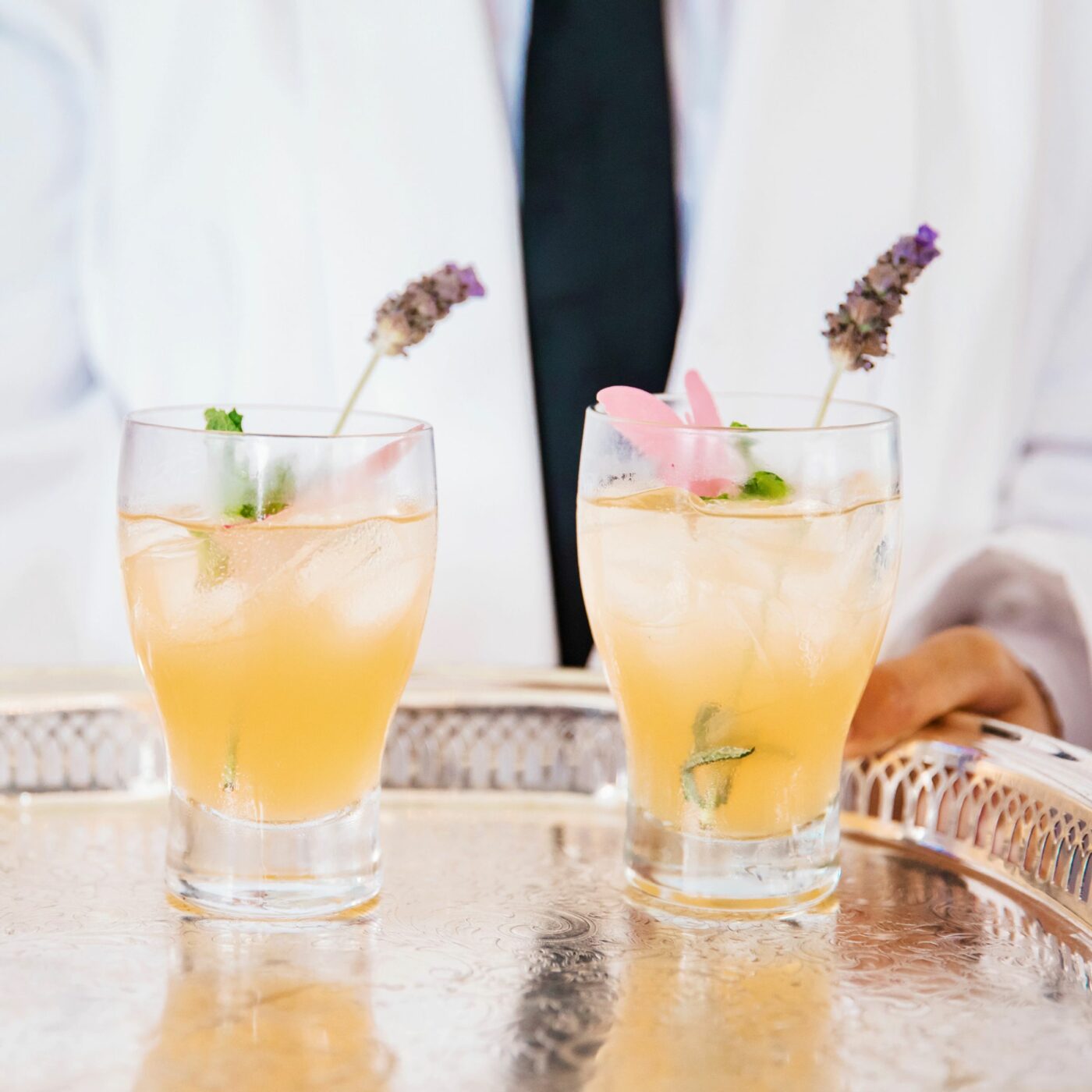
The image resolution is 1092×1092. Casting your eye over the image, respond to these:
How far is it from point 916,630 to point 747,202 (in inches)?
14.3

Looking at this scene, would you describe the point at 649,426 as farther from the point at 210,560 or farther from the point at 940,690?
the point at 940,690

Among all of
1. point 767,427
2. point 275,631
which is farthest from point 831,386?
point 275,631

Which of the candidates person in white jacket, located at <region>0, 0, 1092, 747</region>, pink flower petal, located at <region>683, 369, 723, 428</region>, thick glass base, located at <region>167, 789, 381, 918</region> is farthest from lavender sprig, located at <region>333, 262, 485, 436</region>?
person in white jacket, located at <region>0, 0, 1092, 747</region>

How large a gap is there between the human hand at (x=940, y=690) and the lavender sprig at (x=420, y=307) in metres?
0.36

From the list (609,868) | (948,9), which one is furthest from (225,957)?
(948,9)

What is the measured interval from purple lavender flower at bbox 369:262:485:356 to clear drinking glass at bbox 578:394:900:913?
0.30ft

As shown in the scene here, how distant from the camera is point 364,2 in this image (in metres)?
1.07

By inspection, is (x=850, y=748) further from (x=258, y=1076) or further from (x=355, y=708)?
(x=258, y=1076)

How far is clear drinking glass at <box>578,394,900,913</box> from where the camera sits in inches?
22.7

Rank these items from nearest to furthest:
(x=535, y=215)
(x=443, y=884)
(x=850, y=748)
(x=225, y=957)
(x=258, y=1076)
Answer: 1. (x=258, y=1076)
2. (x=225, y=957)
3. (x=443, y=884)
4. (x=850, y=748)
5. (x=535, y=215)

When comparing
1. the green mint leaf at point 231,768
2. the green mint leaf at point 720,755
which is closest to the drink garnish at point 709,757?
the green mint leaf at point 720,755

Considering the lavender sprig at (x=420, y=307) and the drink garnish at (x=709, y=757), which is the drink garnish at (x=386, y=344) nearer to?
the lavender sprig at (x=420, y=307)

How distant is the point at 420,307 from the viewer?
571 mm

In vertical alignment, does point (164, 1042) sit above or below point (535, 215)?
below
